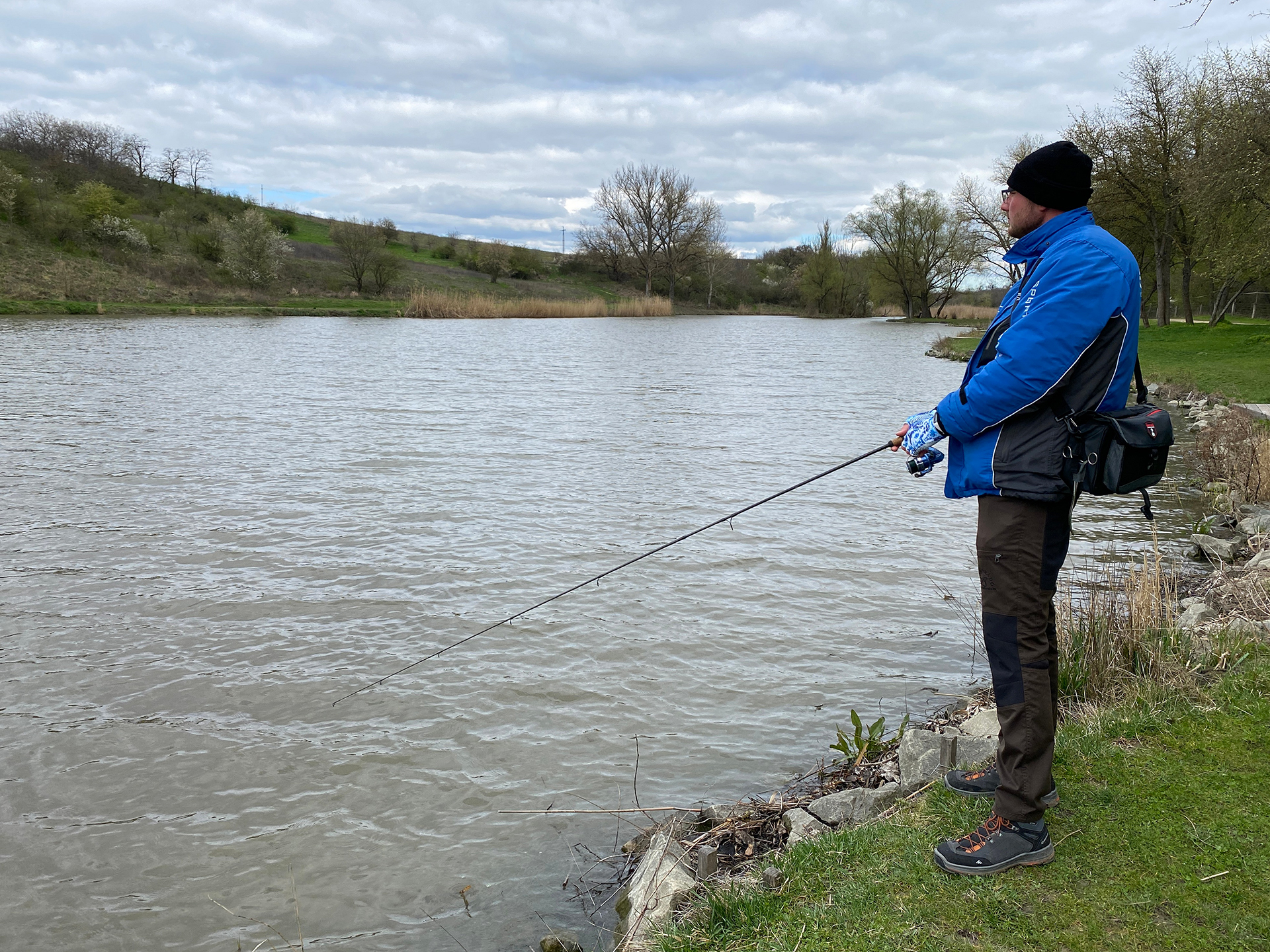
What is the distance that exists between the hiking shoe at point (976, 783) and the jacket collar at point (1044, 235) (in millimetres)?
2123

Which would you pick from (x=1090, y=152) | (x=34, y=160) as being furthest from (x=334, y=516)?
(x=34, y=160)

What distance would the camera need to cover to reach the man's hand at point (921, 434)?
3424 millimetres

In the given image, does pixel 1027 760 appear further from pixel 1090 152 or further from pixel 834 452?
Result: pixel 1090 152

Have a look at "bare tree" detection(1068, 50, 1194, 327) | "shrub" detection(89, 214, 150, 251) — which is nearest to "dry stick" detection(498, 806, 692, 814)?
"bare tree" detection(1068, 50, 1194, 327)

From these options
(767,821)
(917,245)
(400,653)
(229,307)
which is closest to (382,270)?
(229,307)

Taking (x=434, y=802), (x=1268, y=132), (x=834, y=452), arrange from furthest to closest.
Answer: (x=1268, y=132), (x=834, y=452), (x=434, y=802)

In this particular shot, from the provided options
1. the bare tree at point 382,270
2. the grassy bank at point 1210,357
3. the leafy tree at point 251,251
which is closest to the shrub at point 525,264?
the bare tree at point 382,270

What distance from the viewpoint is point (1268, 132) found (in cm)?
2152

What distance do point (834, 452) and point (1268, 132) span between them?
1648 centimetres

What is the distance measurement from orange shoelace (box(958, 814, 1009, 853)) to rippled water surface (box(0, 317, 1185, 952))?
166cm

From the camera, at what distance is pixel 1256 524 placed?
27.4 feet

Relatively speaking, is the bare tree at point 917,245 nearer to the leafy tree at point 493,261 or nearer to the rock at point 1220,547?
the leafy tree at point 493,261

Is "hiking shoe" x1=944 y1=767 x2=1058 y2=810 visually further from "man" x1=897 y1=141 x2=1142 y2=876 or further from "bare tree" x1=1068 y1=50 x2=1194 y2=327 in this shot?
"bare tree" x1=1068 y1=50 x2=1194 y2=327

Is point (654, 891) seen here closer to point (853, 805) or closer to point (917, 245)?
point (853, 805)
